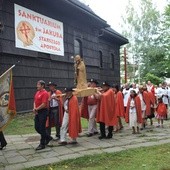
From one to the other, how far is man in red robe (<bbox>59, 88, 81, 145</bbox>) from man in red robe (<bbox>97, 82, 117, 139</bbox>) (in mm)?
1155

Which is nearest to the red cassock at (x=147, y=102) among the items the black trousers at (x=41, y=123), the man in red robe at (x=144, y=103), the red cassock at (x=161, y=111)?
the man in red robe at (x=144, y=103)

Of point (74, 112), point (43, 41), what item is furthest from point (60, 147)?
point (43, 41)

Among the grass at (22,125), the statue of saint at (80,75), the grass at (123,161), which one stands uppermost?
the statue of saint at (80,75)

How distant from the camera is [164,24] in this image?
48188 millimetres

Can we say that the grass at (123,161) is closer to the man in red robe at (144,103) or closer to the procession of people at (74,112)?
the procession of people at (74,112)

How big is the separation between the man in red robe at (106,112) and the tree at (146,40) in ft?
122

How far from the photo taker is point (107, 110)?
1148 centimetres

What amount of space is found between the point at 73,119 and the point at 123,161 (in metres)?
2.62

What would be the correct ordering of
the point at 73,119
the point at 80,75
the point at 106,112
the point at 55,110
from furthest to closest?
the point at 80,75 → the point at 106,112 → the point at 55,110 → the point at 73,119

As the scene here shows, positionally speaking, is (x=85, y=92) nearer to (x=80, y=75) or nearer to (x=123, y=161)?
(x=80, y=75)

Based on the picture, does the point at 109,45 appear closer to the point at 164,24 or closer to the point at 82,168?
the point at 164,24

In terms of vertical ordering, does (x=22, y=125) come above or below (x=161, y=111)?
below

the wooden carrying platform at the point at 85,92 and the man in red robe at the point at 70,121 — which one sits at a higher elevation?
the wooden carrying platform at the point at 85,92

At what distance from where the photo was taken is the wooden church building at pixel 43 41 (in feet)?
50.2
